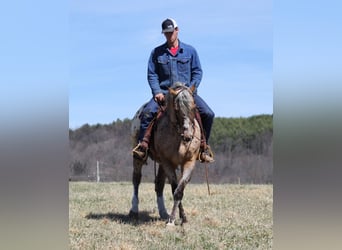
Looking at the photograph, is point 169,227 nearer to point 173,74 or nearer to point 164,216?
point 164,216

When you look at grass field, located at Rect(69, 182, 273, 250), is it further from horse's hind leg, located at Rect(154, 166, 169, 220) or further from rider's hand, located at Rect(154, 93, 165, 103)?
rider's hand, located at Rect(154, 93, 165, 103)

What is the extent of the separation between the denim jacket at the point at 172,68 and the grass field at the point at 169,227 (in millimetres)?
1743

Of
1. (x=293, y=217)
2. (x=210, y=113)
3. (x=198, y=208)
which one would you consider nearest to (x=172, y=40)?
(x=210, y=113)

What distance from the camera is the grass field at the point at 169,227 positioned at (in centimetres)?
498

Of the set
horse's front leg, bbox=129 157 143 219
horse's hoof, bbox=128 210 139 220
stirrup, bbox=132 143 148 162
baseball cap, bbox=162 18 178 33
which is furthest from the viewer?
horse's front leg, bbox=129 157 143 219

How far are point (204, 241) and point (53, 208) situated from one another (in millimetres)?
2594

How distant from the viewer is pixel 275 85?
2807mm

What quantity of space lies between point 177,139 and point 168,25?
5.21 feet

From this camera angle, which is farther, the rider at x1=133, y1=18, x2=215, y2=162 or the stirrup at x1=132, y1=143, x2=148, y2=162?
the stirrup at x1=132, y1=143, x2=148, y2=162

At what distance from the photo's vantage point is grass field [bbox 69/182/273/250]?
4.98m

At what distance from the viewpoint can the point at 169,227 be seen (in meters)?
6.05

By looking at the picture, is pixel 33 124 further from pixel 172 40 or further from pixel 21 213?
pixel 172 40

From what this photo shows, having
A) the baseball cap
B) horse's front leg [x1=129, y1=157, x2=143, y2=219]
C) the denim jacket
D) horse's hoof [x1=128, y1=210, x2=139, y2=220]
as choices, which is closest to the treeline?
horse's front leg [x1=129, y1=157, x2=143, y2=219]

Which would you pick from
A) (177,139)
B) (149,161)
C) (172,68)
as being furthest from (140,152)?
(149,161)
